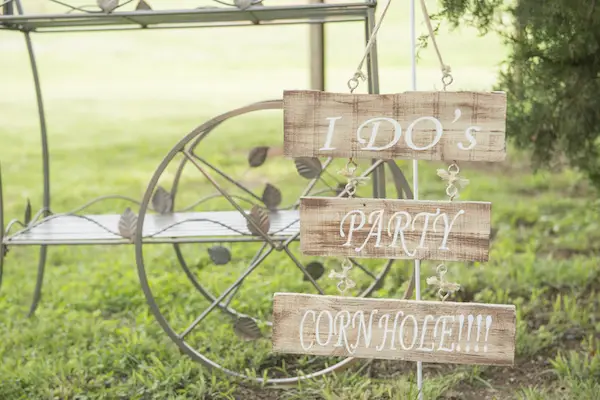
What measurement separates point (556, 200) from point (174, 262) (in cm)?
238


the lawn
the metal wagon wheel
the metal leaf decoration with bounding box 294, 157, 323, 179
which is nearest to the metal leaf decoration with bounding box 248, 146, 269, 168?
the metal wagon wheel

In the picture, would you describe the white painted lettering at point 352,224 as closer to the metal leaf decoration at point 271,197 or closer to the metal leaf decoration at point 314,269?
the metal leaf decoration at point 314,269

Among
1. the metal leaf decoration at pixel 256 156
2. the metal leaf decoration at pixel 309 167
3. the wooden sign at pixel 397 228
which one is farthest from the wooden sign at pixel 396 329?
the metal leaf decoration at pixel 256 156

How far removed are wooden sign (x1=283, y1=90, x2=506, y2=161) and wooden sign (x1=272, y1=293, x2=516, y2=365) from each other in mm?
375

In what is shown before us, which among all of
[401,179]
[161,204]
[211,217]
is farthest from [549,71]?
[161,204]

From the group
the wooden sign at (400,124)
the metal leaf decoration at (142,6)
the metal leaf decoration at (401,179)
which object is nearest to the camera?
the wooden sign at (400,124)

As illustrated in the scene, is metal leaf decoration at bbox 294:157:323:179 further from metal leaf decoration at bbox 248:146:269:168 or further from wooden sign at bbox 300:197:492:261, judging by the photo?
wooden sign at bbox 300:197:492:261

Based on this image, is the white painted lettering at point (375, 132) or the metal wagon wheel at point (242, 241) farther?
the metal wagon wheel at point (242, 241)

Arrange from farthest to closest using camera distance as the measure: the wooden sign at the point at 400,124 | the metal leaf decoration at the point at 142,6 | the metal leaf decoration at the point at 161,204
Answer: the metal leaf decoration at the point at 161,204, the metal leaf decoration at the point at 142,6, the wooden sign at the point at 400,124

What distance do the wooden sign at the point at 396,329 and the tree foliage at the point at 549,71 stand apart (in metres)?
0.99

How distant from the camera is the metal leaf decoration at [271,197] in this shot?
2838mm

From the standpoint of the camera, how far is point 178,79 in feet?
25.6

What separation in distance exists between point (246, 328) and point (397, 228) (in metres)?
0.73

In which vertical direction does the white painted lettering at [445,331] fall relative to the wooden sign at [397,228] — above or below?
below
